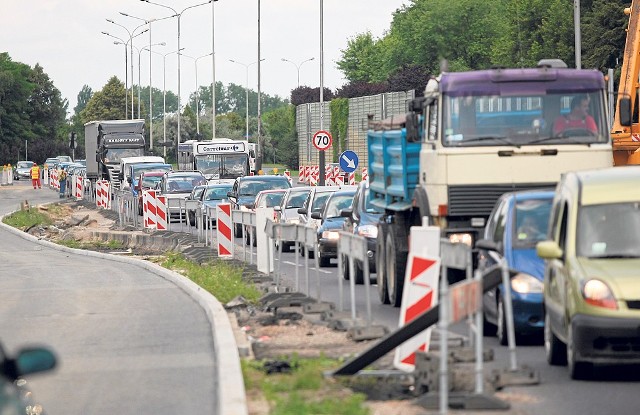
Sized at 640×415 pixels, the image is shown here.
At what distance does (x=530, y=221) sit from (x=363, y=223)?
10.0 m

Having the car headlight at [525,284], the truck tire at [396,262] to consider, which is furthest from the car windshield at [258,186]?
the car headlight at [525,284]

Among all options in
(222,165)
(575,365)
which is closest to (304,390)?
(575,365)

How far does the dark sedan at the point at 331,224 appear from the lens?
3006 cm

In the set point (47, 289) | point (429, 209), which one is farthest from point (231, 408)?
point (47, 289)

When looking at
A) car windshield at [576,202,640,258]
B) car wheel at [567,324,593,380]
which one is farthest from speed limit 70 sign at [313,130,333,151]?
car wheel at [567,324,593,380]

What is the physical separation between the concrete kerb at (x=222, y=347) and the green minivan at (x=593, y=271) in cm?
265

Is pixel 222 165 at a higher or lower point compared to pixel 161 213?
higher

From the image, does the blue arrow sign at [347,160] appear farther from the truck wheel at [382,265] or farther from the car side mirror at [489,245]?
the car side mirror at [489,245]

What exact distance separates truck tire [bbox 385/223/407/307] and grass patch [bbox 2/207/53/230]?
3366cm

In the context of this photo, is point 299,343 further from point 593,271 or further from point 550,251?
point 593,271

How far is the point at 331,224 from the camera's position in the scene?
3073 centimetres

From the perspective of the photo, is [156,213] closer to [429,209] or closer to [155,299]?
[155,299]

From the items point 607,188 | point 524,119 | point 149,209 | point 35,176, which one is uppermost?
point 524,119

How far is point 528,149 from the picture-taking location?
19312 millimetres
